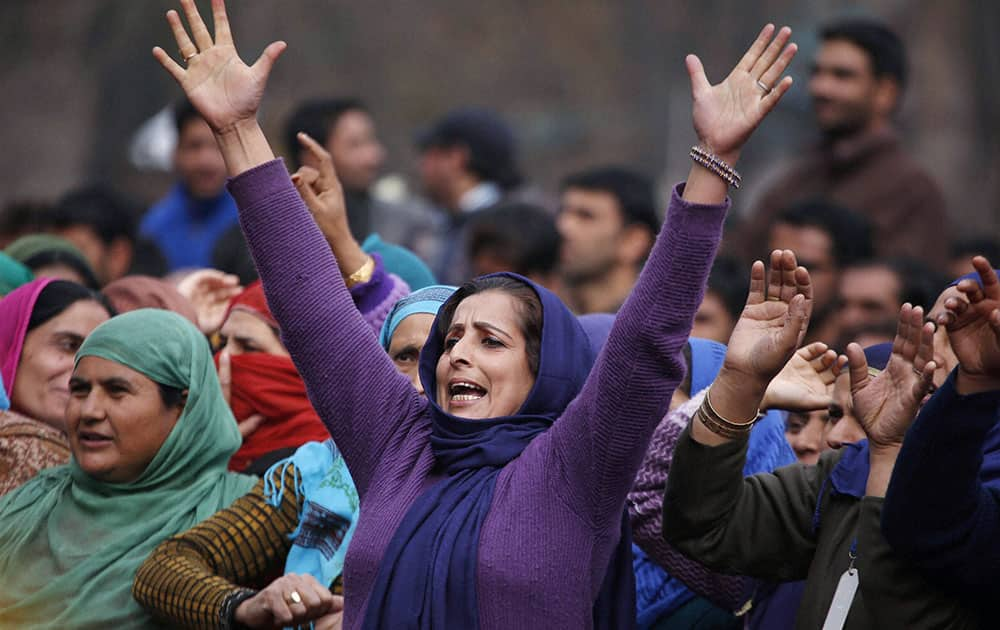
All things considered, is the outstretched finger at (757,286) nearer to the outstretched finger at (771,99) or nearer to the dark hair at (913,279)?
the outstretched finger at (771,99)

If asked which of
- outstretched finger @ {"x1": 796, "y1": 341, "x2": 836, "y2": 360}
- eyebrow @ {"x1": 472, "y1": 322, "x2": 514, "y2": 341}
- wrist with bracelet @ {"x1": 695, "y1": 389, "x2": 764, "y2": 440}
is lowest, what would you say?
wrist with bracelet @ {"x1": 695, "y1": 389, "x2": 764, "y2": 440}

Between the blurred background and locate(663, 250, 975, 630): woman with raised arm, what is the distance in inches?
382

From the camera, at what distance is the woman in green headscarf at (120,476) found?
4.23 metres

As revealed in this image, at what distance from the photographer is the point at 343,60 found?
1745 centimetres

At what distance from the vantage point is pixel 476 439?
3398 millimetres

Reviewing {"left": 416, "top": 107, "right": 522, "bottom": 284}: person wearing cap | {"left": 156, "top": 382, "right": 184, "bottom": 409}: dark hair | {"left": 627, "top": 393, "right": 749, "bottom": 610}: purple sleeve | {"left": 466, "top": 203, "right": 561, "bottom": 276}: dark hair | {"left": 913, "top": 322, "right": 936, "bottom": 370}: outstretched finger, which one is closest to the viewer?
{"left": 913, "top": 322, "right": 936, "bottom": 370}: outstretched finger

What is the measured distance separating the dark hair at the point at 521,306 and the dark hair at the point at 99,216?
4.20 metres

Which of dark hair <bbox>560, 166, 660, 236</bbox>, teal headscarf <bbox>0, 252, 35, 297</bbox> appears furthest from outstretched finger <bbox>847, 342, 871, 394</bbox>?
dark hair <bbox>560, 166, 660, 236</bbox>

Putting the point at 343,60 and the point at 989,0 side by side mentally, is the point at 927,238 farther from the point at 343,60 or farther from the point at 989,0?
the point at 343,60

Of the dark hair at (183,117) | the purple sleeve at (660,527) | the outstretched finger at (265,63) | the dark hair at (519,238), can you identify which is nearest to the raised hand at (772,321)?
the purple sleeve at (660,527)

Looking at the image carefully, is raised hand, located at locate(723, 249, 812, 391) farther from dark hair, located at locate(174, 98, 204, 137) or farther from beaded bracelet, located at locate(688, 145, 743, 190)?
dark hair, located at locate(174, 98, 204, 137)

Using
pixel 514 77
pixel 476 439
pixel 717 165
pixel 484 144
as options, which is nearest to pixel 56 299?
pixel 476 439

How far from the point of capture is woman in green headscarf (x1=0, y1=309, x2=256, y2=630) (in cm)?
423

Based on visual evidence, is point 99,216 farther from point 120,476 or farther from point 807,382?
point 807,382
